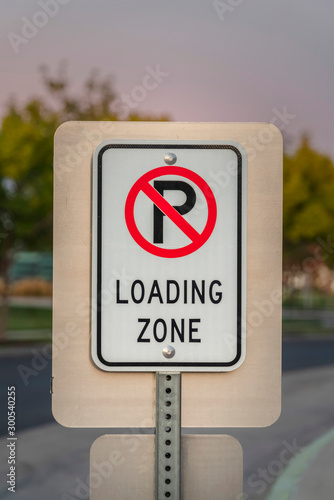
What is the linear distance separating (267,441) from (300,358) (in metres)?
9.32

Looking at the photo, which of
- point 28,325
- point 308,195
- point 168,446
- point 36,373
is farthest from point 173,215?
point 308,195

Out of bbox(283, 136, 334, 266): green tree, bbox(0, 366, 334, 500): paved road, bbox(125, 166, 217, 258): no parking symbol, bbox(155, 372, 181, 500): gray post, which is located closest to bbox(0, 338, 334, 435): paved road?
bbox(0, 366, 334, 500): paved road

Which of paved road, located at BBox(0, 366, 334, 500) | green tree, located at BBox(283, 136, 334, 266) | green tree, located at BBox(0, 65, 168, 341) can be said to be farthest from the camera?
green tree, located at BBox(283, 136, 334, 266)

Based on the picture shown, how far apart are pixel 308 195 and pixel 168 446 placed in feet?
99.8

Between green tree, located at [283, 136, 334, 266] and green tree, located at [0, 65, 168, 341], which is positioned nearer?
green tree, located at [0, 65, 168, 341]

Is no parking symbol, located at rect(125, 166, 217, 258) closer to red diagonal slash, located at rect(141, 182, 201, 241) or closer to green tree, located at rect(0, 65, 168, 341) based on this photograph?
red diagonal slash, located at rect(141, 182, 201, 241)

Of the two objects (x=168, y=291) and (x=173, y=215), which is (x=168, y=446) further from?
(x=173, y=215)

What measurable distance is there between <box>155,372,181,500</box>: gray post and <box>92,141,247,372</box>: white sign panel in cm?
9

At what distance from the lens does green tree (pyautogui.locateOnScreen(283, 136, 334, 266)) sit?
99.0 feet

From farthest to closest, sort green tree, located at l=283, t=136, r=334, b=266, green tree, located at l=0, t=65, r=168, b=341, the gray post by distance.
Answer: green tree, located at l=283, t=136, r=334, b=266
green tree, located at l=0, t=65, r=168, b=341
the gray post

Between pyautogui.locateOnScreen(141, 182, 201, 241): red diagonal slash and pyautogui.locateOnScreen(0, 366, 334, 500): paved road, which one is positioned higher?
pyautogui.locateOnScreen(141, 182, 201, 241): red diagonal slash

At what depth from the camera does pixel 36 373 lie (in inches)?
536

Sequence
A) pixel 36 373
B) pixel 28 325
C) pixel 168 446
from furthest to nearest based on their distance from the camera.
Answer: pixel 28 325, pixel 36 373, pixel 168 446

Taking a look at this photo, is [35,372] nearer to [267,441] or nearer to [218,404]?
[267,441]
